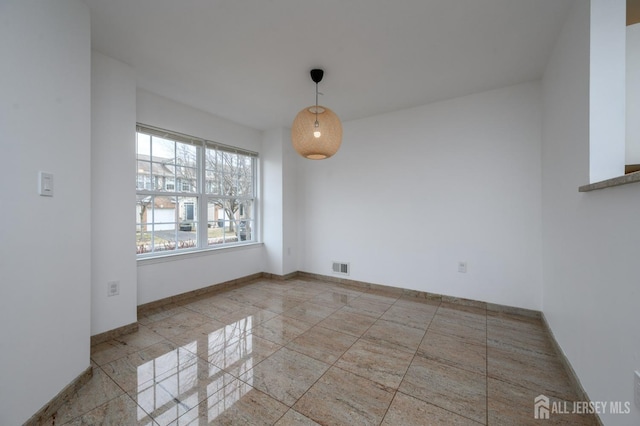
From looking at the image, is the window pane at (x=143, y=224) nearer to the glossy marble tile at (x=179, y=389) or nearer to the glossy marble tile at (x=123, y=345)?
the glossy marble tile at (x=123, y=345)

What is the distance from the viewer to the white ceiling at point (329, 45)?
1.75 meters

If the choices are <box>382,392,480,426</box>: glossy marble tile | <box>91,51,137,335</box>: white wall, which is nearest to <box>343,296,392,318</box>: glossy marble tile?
<box>382,392,480,426</box>: glossy marble tile

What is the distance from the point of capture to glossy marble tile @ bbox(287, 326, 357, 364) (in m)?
2.04

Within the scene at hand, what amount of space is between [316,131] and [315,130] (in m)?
0.01

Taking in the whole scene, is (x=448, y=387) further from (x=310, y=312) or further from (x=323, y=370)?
(x=310, y=312)

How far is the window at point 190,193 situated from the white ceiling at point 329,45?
70 cm

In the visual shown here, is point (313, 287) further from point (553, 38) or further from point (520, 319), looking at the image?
point (553, 38)

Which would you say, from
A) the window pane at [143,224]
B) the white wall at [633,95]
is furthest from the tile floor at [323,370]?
the white wall at [633,95]

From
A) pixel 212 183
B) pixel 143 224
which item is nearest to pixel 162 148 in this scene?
pixel 212 183

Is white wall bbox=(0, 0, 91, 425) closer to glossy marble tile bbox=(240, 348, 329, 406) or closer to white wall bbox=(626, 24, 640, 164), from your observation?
glossy marble tile bbox=(240, 348, 329, 406)

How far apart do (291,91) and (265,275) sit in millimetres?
3047

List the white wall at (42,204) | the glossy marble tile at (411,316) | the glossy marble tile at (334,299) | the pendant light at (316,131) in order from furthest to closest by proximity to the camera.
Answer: the glossy marble tile at (334,299)
the glossy marble tile at (411,316)
the pendant light at (316,131)
the white wall at (42,204)

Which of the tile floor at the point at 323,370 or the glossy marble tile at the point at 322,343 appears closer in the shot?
the tile floor at the point at 323,370

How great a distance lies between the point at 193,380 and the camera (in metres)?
1.73
